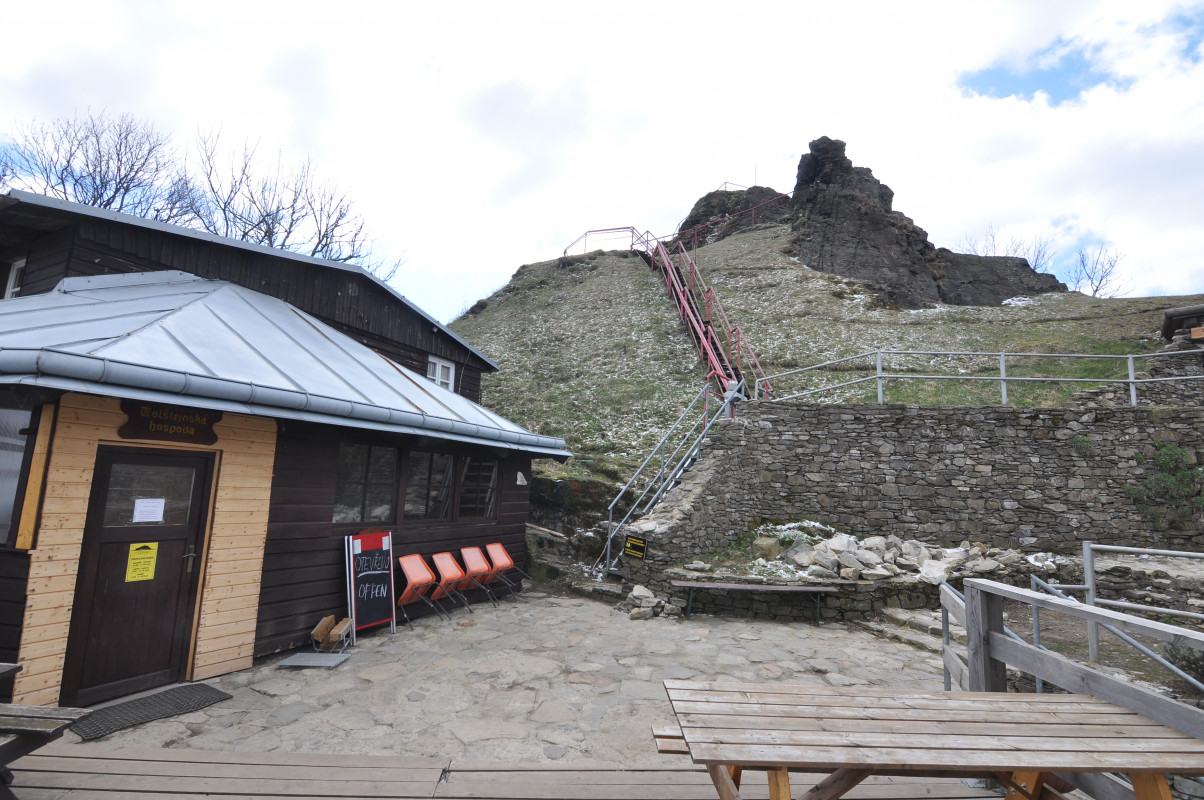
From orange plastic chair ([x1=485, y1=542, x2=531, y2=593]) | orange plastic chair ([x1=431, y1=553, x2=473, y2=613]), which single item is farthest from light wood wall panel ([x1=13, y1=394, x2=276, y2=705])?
orange plastic chair ([x1=485, y1=542, x2=531, y2=593])

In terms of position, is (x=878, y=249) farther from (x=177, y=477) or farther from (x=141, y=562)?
(x=141, y=562)

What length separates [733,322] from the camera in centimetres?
2077

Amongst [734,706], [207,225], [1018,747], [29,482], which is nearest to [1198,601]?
[1018,747]

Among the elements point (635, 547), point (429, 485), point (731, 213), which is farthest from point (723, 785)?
point (731, 213)

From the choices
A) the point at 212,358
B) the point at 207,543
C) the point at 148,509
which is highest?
the point at 212,358

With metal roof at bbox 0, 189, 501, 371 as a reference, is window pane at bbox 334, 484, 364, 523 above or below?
below

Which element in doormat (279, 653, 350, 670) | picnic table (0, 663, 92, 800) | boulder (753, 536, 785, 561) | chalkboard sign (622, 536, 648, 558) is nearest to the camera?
picnic table (0, 663, 92, 800)

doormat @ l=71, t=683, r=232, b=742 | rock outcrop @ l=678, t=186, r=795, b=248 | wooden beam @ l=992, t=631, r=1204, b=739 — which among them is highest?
rock outcrop @ l=678, t=186, r=795, b=248

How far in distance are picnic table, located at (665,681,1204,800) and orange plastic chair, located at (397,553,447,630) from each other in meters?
5.37

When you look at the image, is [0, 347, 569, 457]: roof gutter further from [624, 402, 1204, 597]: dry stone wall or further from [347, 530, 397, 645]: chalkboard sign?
[624, 402, 1204, 597]: dry stone wall

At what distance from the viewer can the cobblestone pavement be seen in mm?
4172

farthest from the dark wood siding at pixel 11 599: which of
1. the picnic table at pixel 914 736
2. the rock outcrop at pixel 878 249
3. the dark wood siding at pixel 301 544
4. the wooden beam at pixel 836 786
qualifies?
the rock outcrop at pixel 878 249

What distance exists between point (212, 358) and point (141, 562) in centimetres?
193

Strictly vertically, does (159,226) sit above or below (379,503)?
above
